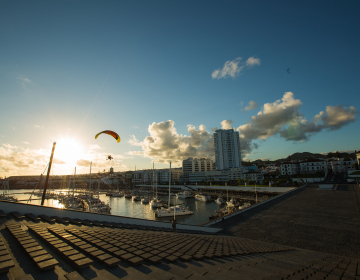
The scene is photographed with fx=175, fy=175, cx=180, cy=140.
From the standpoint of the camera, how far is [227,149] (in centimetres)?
12988

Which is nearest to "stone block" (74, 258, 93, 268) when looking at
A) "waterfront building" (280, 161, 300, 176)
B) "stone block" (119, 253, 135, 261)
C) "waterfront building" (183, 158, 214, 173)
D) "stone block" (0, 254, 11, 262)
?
"stone block" (119, 253, 135, 261)

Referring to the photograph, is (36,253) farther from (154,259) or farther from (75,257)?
(154,259)

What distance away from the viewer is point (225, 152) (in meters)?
129

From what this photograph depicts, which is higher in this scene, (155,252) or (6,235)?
(6,235)

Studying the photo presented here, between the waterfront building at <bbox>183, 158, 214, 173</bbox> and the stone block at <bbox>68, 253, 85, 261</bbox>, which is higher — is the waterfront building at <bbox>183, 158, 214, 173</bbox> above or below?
above

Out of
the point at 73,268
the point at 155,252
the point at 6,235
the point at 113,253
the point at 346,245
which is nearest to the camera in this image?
the point at 73,268

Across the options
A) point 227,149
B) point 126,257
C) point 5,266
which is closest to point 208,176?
point 227,149

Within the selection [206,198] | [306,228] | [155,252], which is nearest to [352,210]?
[306,228]

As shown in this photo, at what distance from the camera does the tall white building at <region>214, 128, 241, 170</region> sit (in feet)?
420

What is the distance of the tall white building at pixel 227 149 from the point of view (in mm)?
128125

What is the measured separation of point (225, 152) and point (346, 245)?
393ft

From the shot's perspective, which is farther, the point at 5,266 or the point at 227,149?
the point at 227,149

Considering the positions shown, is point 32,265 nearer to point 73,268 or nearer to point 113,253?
point 73,268

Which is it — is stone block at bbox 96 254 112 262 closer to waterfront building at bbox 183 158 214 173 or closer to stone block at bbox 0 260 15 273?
stone block at bbox 0 260 15 273
